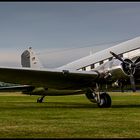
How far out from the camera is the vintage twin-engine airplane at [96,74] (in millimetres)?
19312

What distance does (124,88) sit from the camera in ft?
68.5

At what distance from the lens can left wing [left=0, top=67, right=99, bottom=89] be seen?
1955 cm

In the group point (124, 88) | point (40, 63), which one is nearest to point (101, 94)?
point (124, 88)

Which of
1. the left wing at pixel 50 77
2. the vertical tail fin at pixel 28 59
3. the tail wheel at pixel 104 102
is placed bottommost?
the tail wheel at pixel 104 102

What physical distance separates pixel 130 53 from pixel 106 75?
1.73 meters

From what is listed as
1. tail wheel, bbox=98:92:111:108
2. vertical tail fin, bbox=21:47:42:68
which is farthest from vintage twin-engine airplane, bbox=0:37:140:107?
vertical tail fin, bbox=21:47:42:68

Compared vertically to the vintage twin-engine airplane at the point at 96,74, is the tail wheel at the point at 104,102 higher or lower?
lower

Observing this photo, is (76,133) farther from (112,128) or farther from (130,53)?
(130,53)

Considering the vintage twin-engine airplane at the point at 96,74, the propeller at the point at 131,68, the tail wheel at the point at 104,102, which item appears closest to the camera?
the propeller at the point at 131,68

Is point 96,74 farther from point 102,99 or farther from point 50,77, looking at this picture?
point 50,77

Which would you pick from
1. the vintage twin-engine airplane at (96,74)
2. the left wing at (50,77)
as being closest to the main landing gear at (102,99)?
the vintage twin-engine airplane at (96,74)

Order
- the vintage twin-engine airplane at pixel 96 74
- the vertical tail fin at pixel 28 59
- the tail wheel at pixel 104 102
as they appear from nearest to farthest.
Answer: the vintage twin-engine airplane at pixel 96 74, the tail wheel at pixel 104 102, the vertical tail fin at pixel 28 59

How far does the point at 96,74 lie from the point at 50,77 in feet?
8.42

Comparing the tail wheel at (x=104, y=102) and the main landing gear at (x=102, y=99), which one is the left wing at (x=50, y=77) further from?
the tail wheel at (x=104, y=102)
